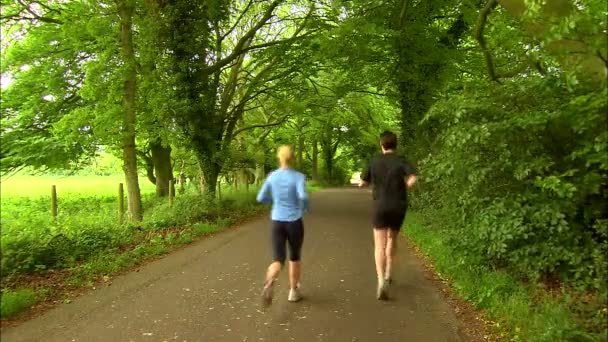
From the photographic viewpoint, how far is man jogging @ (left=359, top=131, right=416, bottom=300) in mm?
6051

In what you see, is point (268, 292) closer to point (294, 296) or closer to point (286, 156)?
point (294, 296)

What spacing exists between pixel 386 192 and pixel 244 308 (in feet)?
7.51

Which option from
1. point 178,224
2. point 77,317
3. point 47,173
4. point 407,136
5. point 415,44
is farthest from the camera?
point 47,173

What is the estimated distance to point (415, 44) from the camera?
16.3 metres

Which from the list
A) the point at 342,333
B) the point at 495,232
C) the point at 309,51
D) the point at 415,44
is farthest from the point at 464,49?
the point at 342,333

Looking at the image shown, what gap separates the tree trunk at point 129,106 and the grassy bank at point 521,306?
9922mm

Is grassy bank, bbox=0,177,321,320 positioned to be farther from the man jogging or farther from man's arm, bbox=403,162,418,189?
man's arm, bbox=403,162,418,189

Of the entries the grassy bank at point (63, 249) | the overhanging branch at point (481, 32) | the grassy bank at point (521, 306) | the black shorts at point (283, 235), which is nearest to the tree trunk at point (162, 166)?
the grassy bank at point (63, 249)

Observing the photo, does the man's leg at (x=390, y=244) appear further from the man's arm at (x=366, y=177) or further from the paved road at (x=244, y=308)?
the man's arm at (x=366, y=177)

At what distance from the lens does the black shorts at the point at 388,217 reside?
19.9ft

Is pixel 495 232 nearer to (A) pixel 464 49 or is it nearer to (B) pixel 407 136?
(B) pixel 407 136

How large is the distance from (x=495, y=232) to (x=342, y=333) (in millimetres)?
2222

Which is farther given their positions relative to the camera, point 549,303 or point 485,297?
point 485,297

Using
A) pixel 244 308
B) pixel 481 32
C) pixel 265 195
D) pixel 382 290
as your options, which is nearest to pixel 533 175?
pixel 382 290
